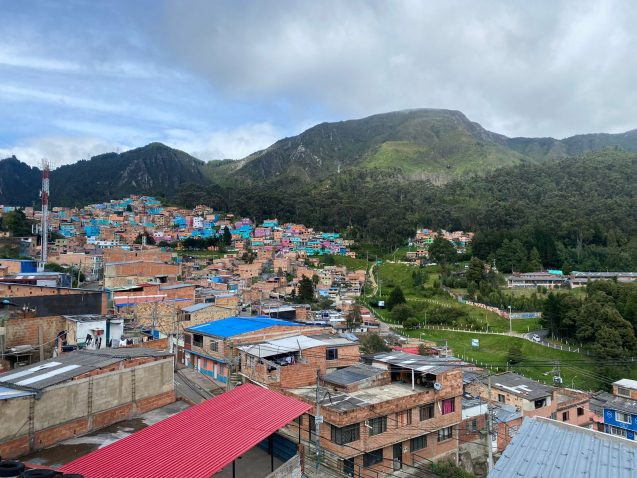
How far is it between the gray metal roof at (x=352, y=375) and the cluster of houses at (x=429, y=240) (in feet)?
161

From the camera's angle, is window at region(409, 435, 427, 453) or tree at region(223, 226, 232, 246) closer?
window at region(409, 435, 427, 453)

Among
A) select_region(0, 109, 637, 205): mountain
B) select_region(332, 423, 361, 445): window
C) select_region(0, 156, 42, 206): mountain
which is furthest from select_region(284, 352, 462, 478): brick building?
select_region(0, 156, 42, 206): mountain

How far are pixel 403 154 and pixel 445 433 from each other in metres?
136

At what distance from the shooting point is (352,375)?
14.2m

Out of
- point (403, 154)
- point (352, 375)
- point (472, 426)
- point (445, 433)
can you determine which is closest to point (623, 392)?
point (472, 426)

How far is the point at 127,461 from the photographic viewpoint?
6.16 metres

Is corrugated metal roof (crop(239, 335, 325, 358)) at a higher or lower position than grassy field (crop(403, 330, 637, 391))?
higher

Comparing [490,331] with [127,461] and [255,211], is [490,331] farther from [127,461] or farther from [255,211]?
[255,211]

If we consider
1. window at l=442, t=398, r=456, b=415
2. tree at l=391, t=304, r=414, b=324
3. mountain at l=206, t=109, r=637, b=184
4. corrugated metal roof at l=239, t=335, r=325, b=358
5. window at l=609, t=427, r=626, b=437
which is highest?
mountain at l=206, t=109, r=637, b=184

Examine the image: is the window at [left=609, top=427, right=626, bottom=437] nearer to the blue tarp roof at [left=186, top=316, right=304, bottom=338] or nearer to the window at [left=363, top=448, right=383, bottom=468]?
the window at [left=363, top=448, right=383, bottom=468]

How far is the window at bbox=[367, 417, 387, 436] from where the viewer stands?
12305 millimetres

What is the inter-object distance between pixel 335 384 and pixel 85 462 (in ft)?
27.3

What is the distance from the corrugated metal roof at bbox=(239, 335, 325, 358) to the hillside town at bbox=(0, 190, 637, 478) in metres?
0.07

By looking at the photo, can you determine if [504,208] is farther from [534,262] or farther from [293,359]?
[293,359]
